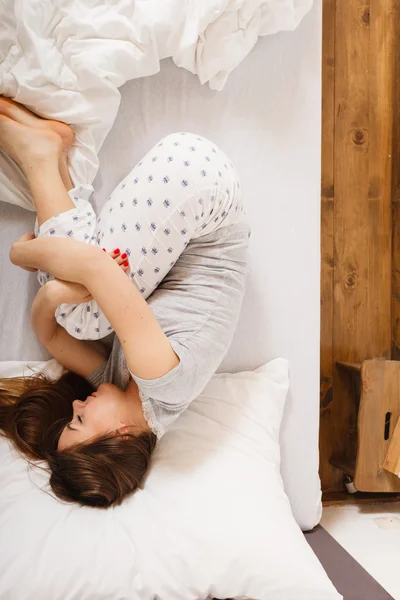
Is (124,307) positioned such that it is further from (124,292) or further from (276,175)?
(276,175)

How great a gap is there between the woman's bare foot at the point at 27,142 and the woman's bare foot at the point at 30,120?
0.01 metres

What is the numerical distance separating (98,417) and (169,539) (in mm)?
287

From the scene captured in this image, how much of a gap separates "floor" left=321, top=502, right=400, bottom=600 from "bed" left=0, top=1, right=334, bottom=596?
171mm

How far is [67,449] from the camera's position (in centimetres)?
121

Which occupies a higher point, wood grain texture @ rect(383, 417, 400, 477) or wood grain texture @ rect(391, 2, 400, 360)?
wood grain texture @ rect(391, 2, 400, 360)

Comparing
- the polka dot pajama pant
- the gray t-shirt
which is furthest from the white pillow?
the polka dot pajama pant

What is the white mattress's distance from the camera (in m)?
1.46

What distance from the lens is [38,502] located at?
3.82ft

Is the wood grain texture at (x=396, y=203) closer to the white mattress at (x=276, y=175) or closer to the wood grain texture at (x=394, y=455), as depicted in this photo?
the wood grain texture at (x=394, y=455)

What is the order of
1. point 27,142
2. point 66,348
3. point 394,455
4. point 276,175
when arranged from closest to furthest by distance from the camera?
point 27,142 → point 66,348 → point 276,175 → point 394,455

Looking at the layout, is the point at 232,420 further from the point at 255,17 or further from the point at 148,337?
the point at 255,17

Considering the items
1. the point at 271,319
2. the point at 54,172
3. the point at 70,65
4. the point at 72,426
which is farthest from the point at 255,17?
the point at 72,426

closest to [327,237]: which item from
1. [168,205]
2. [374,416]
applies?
[374,416]

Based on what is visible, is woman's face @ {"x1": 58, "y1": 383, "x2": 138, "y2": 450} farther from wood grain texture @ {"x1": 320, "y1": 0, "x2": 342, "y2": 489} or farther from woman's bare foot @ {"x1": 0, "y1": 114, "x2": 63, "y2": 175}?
wood grain texture @ {"x1": 320, "y1": 0, "x2": 342, "y2": 489}
